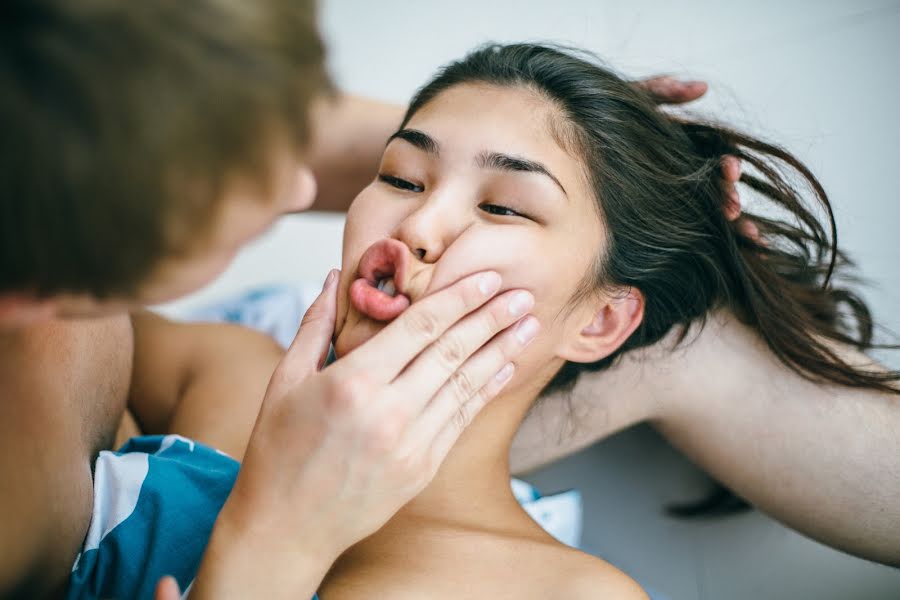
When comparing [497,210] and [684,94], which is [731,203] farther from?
[497,210]

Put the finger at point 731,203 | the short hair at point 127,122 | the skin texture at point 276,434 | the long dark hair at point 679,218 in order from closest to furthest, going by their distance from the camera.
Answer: the short hair at point 127,122 → the skin texture at point 276,434 → the long dark hair at point 679,218 → the finger at point 731,203

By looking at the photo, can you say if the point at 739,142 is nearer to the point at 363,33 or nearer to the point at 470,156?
the point at 470,156

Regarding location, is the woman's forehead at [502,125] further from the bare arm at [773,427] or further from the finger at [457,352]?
the bare arm at [773,427]

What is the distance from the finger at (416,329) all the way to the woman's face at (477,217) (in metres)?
0.05

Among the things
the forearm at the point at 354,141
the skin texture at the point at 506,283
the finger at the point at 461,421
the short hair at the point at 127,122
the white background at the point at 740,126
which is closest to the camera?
the short hair at the point at 127,122

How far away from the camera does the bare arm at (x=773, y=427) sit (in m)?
1.12

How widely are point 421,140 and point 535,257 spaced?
0.78ft

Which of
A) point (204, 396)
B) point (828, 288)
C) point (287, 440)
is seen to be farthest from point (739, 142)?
point (204, 396)

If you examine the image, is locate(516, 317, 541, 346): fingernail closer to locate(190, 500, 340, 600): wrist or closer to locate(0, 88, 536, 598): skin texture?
locate(0, 88, 536, 598): skin texture

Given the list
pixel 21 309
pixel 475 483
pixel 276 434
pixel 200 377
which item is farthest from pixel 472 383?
pixel 200 377

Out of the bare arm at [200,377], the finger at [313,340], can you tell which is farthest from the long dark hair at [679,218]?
the bare arm at [200,377]

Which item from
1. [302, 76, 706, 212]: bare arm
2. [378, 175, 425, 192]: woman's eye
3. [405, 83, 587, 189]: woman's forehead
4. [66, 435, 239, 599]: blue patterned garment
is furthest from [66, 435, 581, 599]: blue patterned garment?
[302, 76, 706, 212]: bare arm

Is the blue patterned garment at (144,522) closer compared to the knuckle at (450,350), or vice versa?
the knuckle at (450,350)

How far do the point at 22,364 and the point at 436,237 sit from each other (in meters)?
0.54
